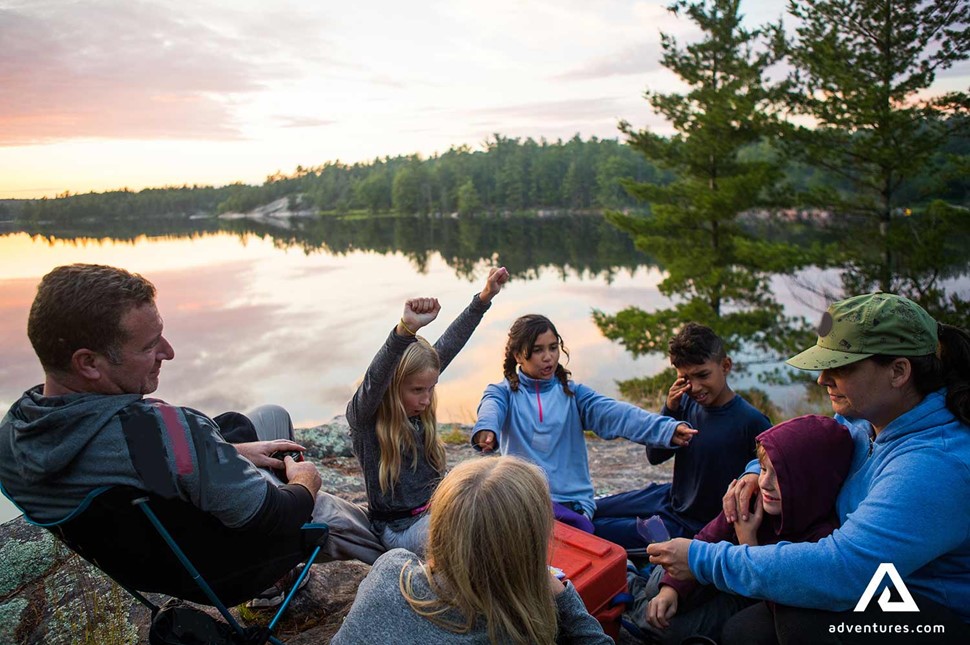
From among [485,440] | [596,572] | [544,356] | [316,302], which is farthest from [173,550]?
[316,302]

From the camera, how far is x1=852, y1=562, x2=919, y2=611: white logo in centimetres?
191

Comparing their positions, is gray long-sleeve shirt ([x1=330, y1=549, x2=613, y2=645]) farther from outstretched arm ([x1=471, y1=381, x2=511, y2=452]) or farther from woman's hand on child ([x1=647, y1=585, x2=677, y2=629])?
outstretched arm ([x1=471, y1=381, x2=511, y2=452])

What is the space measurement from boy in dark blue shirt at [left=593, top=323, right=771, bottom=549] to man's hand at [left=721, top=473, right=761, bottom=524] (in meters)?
0.74

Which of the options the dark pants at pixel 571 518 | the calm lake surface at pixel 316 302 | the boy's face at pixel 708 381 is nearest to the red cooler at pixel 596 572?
the dark pants at pixel 571 518

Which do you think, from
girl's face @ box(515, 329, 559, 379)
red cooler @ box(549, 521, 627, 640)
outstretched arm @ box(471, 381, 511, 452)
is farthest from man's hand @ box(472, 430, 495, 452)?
red cooler @ box(549, 521, 627, 640)

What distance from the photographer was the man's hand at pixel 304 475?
97.9 inches

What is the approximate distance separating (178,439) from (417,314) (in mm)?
1217

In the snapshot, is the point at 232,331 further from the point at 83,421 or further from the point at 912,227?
the point at 83,421

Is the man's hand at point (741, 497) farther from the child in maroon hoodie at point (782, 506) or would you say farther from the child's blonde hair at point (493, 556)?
the child's blonde hair at point (493, 556)

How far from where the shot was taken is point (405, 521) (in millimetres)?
3068

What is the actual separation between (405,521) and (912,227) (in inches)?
538

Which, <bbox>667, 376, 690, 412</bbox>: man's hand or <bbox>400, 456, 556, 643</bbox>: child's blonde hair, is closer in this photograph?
<bbox>400, 456, 556, 643</bbox>: child's blonde hair

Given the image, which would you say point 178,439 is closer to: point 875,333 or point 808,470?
point 808,470

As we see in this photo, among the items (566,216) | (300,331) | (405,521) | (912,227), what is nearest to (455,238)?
(566,216)
